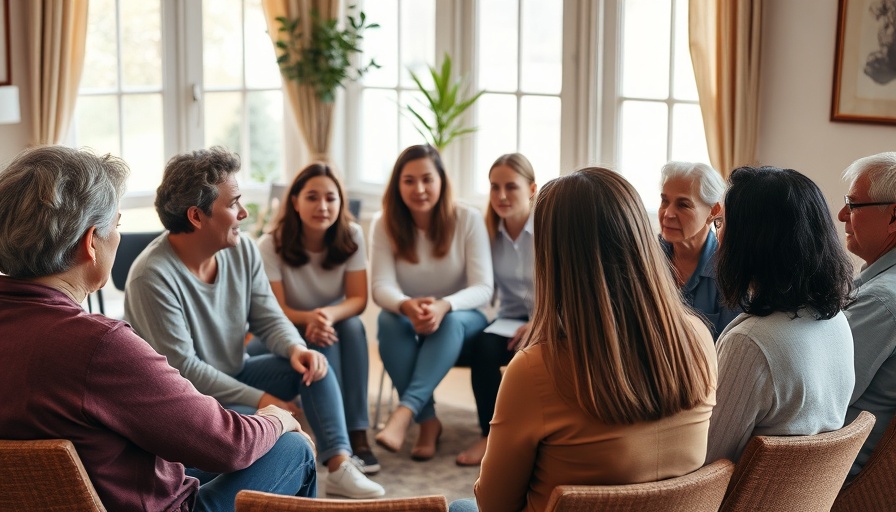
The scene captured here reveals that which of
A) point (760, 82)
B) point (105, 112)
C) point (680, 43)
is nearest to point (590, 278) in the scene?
point (760, 82)

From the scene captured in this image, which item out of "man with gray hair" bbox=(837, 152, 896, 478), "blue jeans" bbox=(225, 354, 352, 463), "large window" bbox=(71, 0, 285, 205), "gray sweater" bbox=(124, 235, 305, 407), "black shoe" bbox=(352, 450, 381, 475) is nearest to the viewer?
"man with gray hair" bbox=(837, 152, 896, 478)

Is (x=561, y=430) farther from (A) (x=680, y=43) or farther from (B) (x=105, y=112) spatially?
(B) (x=105, y=112)

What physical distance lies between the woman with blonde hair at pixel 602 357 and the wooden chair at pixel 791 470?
0.47 ft

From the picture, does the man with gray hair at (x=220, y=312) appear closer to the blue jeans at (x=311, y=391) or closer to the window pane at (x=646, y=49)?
the blue jeans at (x=311, y=391)

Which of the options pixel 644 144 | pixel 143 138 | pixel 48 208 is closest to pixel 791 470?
pixel 48 208

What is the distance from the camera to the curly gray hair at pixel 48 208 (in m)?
1.93

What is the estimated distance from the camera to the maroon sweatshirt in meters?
1.84

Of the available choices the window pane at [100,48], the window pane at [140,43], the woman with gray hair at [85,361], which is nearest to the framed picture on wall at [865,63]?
the woman with gray hair at [85,361]

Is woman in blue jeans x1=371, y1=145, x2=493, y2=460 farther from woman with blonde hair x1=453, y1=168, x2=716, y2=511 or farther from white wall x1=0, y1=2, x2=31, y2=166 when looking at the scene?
woman with blonde hair x1=453, y1=168, x2=716, y2=511

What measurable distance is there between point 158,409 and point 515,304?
2.57 meters

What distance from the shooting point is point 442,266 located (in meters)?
4.32

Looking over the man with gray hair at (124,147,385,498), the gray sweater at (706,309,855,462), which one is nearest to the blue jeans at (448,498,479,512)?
the gray sweater at (706,309,855,462)

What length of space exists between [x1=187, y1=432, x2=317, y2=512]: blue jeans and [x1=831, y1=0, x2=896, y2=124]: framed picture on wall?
9.27ft

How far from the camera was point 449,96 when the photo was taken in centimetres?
531
